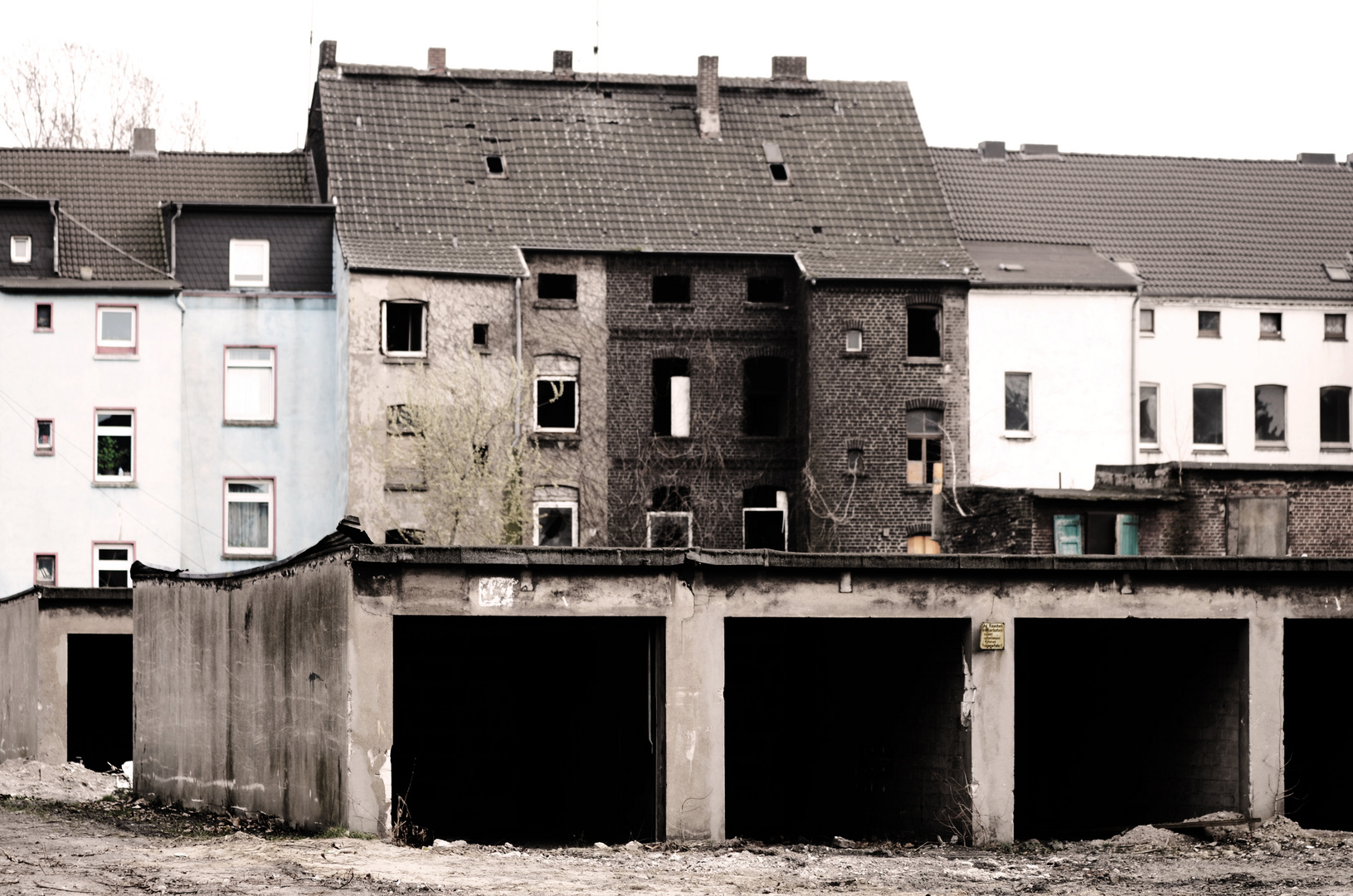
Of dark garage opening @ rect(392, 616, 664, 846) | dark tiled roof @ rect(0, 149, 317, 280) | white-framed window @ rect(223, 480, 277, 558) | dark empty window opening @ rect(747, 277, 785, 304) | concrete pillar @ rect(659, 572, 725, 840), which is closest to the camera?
concrete pillar @ rect(659, 572, 725, 840)

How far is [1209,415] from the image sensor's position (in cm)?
5106

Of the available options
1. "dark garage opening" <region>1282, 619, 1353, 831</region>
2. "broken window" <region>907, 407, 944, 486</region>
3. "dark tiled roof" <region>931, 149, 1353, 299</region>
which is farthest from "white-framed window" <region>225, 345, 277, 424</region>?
"dark garage opening" <region>1282, 619, 1353, 831</region>

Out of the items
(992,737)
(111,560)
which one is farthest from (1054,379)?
(992,737)

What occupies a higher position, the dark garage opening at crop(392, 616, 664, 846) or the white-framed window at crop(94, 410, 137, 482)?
the white-framed window at crop(94, 410, 137, 482)

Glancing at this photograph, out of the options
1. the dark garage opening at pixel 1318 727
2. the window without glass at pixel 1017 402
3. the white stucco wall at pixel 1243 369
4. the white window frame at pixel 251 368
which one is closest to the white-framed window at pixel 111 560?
the white window frame at pixel 251 368

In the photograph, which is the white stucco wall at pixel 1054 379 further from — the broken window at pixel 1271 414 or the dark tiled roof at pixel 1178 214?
the broken window at pixel 1271 414

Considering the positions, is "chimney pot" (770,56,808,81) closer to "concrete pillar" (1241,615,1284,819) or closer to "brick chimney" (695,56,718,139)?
"brick chimney" (695,56,718,139)

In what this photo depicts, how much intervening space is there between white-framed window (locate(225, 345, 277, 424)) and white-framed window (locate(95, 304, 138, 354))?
2.24m

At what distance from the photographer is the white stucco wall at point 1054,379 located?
4812 centimetres

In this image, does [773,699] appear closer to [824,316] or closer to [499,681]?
[499,681]

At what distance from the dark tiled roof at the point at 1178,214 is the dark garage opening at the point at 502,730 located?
73.1 ft

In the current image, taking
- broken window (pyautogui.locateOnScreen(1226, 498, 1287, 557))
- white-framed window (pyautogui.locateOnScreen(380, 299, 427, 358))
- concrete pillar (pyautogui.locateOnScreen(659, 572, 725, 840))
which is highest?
white-framed window (pyautogui.locateOnScreen(380, 299, 427, 358))

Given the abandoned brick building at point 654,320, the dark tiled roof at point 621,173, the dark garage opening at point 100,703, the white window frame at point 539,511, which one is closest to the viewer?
the dark garage opening at point 100,703

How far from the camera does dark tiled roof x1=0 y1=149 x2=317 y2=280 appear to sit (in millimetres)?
47750
